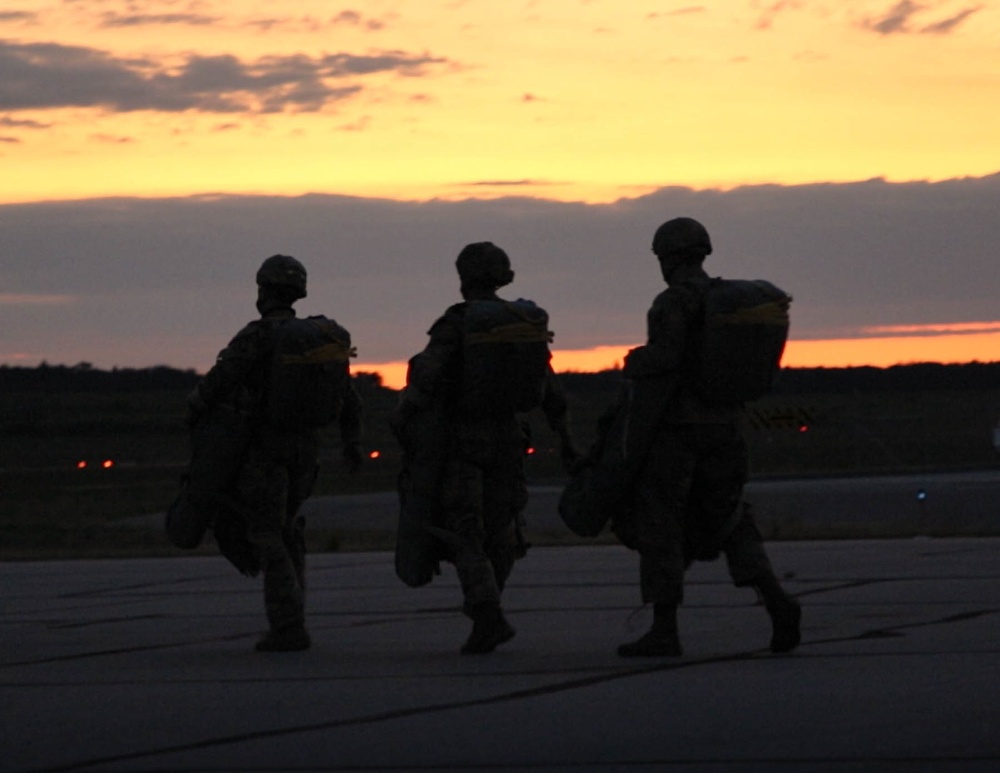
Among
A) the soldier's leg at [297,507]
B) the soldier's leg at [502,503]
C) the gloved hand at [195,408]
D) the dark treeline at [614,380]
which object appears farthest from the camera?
the dark treeline at [614,380]

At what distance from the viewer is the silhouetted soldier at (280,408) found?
1031 cm

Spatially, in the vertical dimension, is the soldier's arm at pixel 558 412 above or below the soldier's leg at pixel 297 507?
above

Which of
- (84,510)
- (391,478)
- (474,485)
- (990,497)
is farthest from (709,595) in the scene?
(391,478)

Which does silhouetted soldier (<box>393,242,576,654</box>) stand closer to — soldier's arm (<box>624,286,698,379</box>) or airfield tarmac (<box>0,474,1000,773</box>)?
airfield tarmac (<box>0,474,1000,773</box>)

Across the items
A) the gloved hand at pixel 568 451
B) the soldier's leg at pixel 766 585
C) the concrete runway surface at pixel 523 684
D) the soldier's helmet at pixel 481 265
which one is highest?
the soldier's helmet at pixel 481 265

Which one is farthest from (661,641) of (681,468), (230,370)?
(230,370)

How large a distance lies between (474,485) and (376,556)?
30.3ft

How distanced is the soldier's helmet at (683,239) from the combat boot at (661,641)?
65.4 inches

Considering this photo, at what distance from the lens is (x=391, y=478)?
54875mm

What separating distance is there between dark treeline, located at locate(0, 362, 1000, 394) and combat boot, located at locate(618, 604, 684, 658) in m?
129

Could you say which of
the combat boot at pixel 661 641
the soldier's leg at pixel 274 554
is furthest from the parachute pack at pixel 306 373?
the combat boot at pixel 661 641

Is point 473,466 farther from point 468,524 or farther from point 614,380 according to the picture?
point 614,380

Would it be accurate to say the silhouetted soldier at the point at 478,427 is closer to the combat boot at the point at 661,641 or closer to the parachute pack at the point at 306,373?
the parachute pack at the point at 306,373

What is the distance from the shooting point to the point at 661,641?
934 cm
